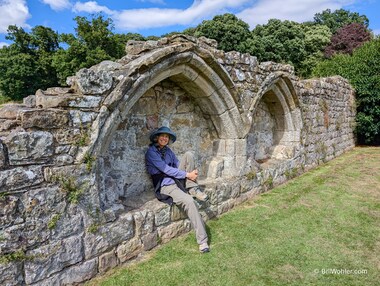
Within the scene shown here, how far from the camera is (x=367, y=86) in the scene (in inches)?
426

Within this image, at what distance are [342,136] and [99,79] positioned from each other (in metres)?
9.31

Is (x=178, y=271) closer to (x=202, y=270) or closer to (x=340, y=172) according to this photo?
(x=202, y=270)

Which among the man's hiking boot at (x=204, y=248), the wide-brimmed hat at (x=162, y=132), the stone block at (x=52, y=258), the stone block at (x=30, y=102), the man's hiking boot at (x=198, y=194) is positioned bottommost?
the man's hiking boot at (x=204, y=248)

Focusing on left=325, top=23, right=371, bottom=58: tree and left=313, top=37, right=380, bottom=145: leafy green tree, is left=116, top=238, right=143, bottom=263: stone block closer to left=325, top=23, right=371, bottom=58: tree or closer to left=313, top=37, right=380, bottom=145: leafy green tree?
left=313, top=37, right=380, bottom=145: leafy green tree

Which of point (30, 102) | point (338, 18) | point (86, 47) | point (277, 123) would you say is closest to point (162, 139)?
point (30, 102)

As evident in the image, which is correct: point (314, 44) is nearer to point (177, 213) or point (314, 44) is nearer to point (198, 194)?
point (198, 194)

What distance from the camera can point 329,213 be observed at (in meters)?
4.74

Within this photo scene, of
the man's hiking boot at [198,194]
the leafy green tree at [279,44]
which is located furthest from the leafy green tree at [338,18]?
the man's hiking boot at [198,194]

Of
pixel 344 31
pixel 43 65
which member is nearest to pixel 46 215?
pixel 43 65

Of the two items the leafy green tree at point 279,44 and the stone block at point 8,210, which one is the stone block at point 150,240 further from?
the leafy green tree at point 279,44

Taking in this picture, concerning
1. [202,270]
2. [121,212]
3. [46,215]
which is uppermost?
[46,215]

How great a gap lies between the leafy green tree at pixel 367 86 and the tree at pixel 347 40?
1773 cm

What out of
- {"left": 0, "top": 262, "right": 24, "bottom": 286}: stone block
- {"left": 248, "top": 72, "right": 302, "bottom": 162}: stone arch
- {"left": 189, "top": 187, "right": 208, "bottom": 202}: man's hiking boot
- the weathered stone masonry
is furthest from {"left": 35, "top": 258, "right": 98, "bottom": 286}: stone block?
{"left": 248, "top": 72, "right": 302, "bottom": 162}: stone arch

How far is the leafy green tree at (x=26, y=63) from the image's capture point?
82.1 ft
